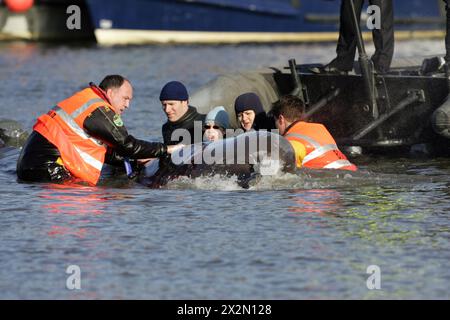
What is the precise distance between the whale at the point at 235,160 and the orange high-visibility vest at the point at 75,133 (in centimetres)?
60

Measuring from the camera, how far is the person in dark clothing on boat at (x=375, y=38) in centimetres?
1470

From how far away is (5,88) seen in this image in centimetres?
2289

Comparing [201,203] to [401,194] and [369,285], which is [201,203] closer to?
[401,194]

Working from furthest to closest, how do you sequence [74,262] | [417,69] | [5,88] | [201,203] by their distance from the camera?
[5,88]
[417,69]
[201,203]
[74,262]

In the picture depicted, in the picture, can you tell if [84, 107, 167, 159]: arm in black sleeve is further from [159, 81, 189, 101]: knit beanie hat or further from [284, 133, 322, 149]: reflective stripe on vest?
[284, 133, 322, 149]: reflective stripe on vest

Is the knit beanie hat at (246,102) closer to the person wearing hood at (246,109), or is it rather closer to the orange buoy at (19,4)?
the person wearing hood at (246,109)

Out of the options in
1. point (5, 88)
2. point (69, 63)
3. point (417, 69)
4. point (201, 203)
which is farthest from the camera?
point (69, 63)

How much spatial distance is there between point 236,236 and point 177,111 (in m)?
3.12

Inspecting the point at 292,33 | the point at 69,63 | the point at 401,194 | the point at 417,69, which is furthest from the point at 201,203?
the point at 292,33

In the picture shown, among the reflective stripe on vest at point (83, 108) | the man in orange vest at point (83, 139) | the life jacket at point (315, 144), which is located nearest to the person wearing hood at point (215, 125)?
the man in orange vest at point (83, 139)

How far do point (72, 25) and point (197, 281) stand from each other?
26610mm

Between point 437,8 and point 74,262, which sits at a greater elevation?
point 437,8

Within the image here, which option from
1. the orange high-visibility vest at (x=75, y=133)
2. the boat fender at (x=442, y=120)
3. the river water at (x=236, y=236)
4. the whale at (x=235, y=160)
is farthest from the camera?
the boat fender at (x=442, y=120)

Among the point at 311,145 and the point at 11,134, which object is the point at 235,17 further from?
the point at 311,145
